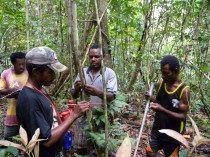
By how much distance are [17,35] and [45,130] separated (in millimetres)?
8570

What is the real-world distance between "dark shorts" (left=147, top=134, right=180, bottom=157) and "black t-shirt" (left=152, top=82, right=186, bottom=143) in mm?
76

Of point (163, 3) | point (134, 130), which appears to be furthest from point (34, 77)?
point (163, 3)

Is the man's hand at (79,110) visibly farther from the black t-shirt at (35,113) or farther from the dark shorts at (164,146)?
the dark shorts at (164,146)

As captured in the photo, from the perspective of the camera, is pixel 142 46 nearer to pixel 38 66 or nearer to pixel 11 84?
pixel 11 84

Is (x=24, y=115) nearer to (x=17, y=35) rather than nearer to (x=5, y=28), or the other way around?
(x=5, y=28)

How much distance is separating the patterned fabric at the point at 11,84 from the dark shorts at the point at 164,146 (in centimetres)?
196

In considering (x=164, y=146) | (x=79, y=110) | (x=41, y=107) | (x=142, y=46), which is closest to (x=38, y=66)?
(x=41, y=107)

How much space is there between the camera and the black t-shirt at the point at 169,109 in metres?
2.89

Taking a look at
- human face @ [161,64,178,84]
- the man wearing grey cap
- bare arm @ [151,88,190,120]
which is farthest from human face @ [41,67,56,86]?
human face @ [161,64,178,84]

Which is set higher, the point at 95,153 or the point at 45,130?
the point at 45,130

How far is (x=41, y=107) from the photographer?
1.74 metres

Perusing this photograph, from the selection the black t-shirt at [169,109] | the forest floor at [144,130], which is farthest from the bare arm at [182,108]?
the forest floor at [144,130]

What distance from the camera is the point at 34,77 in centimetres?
A: 184

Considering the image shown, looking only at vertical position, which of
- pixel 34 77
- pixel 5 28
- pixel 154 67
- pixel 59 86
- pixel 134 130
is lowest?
pixel 134 130
